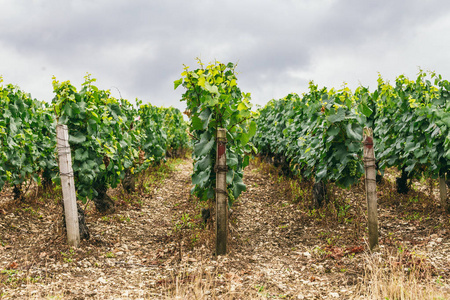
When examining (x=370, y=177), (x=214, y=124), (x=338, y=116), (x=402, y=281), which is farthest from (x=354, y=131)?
(x=402, y=281)

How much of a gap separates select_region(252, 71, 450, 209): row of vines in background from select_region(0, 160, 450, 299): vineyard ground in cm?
78

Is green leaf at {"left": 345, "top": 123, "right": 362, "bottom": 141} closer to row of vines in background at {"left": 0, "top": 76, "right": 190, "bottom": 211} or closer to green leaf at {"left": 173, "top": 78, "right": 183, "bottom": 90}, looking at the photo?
green leaf at {"left": 173, "top": 78, "right": 183, "bottom": 90}

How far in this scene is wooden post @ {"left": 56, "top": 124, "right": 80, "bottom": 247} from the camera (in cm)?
452

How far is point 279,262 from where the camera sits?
4465 mm

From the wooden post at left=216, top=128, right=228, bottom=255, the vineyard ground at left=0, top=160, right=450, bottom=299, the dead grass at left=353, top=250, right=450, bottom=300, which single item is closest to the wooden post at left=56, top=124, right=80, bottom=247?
the vineyard ground at left=0, top=160, right=450, bottom=299

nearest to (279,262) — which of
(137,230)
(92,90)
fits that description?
(137,230)

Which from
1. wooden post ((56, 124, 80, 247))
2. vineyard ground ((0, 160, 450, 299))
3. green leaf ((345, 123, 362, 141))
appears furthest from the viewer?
green leaf ((345, 123, 362, 141))

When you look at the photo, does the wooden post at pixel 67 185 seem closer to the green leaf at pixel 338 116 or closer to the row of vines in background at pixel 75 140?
the row of vines in background at pixel 75 140

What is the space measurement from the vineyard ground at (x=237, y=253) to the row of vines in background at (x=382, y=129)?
0.78 m

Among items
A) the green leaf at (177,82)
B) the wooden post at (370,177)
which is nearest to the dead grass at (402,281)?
the wooden post at (370,177)

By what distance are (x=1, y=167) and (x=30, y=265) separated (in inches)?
80.4

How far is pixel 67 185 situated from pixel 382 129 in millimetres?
6183

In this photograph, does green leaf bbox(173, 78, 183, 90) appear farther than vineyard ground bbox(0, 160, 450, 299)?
Yes

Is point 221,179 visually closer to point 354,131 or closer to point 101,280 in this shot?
point 101,280
